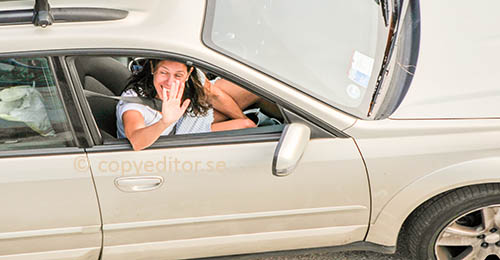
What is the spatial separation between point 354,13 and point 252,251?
49.9 inches

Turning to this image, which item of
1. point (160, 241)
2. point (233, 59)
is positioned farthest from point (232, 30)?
point (160, 241)

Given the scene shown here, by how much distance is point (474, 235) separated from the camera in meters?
3.17

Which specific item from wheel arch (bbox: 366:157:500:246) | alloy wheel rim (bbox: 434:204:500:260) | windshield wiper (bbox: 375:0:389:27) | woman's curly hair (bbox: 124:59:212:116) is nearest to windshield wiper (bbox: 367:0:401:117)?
windshield wiper (bbox: 375:0:389:27)

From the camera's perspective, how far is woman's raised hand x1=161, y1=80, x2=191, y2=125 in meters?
2.83

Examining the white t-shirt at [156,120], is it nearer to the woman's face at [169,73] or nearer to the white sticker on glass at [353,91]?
the woman's face at [169,73]

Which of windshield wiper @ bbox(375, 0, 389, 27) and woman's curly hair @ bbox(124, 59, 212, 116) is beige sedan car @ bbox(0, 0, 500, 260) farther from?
windshield wiper @ bbox(375, 0, 389, 27)

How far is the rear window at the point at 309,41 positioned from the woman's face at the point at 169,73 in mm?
193

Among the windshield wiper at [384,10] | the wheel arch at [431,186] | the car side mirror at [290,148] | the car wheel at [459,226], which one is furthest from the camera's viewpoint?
the windshield wiper at [384,10]

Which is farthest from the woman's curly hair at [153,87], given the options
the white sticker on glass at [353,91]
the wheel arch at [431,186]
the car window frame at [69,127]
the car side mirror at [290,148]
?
the wheel arch at [431,186]

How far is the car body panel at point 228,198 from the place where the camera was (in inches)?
A: 113

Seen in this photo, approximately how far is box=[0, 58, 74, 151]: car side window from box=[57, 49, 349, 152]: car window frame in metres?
0.10

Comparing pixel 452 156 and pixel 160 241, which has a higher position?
pixel 452 156

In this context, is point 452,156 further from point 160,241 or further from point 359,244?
point 160,241

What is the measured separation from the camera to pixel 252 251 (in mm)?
3211
